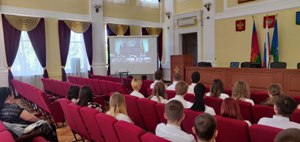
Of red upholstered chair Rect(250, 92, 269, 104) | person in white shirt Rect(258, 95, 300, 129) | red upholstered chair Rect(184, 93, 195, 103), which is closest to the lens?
person in white shirt Rect(258, 95, 300, 129)

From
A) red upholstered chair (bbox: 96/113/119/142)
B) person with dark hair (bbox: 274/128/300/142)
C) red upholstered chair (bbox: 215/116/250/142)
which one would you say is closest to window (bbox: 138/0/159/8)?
red upholstered chair (bbox: 96/113/119/142)

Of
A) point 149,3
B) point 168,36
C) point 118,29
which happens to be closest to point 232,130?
point 118,29

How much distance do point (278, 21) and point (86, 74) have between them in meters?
6.97

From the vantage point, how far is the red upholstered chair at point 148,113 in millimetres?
3280

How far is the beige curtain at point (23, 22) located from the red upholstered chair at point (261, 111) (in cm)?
761

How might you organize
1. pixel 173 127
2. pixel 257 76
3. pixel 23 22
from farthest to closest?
1. pixel 23 22
2. pixel 257 76
3. pixel 173 127

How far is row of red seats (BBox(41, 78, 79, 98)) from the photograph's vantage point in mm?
5722

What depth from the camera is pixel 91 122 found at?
279cm

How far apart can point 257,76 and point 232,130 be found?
14.2 ft

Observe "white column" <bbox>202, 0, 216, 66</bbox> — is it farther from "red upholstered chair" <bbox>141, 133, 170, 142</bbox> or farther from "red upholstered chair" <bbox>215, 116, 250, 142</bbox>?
"red upholstered chair" <bbox>141, 133, 170, 142</bbox>

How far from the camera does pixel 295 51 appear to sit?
7277mm

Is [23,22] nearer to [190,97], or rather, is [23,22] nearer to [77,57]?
[77,57]

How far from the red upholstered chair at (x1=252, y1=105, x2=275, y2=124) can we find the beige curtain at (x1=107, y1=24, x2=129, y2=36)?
26.4ft

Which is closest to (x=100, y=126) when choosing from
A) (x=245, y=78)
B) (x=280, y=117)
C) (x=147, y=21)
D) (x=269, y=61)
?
(x=280, y=117)
